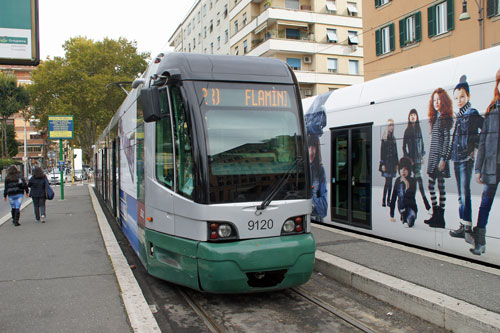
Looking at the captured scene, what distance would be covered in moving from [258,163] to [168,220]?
4.09ft

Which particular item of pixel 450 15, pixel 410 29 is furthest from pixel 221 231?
pixel 410 29

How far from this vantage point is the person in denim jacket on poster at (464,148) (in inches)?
236

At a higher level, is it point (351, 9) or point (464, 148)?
point (351, 9)

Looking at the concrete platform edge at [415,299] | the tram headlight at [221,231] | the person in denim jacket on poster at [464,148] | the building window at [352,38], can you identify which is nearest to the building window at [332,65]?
the building window at [352,38]

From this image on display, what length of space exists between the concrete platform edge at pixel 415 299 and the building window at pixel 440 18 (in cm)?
1921

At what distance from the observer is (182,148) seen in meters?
4.83

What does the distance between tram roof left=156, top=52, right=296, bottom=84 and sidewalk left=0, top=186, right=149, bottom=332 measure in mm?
2704

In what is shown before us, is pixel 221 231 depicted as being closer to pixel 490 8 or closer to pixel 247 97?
pixel 247 97

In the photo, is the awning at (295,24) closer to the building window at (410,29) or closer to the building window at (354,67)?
the building window at (354,67)

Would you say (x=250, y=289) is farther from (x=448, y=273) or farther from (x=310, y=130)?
(x=310, y=130)

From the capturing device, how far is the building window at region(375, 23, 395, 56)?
25.2m

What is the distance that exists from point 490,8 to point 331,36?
21.1 m

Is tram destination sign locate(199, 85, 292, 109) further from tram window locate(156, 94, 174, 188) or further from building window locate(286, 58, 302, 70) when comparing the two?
building window locate(286, 58, 302, 70)

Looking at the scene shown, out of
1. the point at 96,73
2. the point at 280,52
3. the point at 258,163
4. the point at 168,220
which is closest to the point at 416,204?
the point at 258,163
